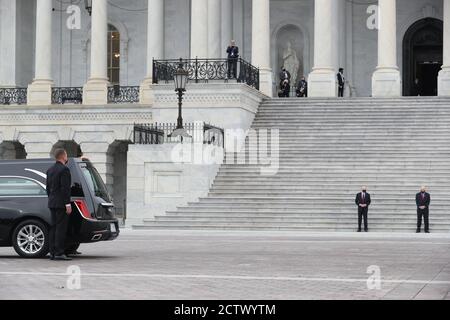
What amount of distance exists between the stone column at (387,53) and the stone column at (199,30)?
24.9 ft

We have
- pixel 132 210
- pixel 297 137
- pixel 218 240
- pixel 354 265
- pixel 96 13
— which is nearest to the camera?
pixel 354 265

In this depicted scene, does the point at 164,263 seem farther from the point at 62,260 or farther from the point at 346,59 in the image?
the point at 346,59

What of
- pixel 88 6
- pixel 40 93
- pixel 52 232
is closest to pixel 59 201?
pixel 52 232

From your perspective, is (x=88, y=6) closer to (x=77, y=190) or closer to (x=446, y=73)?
(x=446, y=73)

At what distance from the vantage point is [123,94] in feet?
163

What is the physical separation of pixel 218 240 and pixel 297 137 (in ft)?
44.3

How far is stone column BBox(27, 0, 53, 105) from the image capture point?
4981 centimetres

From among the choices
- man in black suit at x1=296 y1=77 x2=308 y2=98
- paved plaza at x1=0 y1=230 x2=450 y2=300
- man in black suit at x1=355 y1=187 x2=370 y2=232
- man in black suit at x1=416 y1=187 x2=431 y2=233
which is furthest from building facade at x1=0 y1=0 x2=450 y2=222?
paved plaza at x1=0 y1=230 x2=450 y2=300

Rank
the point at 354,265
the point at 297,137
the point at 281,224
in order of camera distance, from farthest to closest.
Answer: the point at 297,137, the point at 281,224, the point at 354,265

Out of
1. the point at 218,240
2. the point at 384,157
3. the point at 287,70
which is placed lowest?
the point at 218,240

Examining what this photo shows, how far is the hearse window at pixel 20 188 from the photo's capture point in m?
20.8

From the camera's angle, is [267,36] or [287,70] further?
[287,70]

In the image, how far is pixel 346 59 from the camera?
54969 mm
